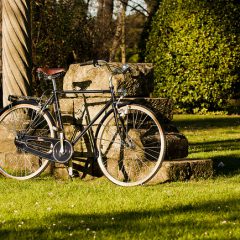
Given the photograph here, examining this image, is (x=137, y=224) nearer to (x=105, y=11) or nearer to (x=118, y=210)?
(x=118, y=210)

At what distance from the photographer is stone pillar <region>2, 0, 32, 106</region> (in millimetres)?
8148

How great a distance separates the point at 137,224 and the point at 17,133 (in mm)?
2689

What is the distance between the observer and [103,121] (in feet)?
21.5

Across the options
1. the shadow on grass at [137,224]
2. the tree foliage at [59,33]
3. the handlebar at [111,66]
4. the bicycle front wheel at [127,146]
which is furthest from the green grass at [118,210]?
the tree foliage at [59,33]

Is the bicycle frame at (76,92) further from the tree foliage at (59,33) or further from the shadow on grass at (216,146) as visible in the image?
the tree foliage at (59,33)

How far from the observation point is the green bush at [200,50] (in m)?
17.0

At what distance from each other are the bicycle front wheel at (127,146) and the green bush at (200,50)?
10427mm

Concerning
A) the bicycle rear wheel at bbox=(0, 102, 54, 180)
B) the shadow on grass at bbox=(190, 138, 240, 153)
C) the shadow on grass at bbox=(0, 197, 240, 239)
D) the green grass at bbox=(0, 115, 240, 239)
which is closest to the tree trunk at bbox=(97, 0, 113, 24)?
the shadow on grass at bbox=(190, 138, 240, 153)

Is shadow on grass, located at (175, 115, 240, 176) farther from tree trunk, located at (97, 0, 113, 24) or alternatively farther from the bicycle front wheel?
tree trunk, located at (97, 0, 113, 24)

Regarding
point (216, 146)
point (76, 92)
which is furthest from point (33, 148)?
point (216, 146)

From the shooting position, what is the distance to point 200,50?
17.0m

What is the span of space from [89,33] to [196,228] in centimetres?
1314

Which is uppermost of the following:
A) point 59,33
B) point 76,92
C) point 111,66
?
point 111,66

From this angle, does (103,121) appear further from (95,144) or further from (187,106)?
(187,106)
